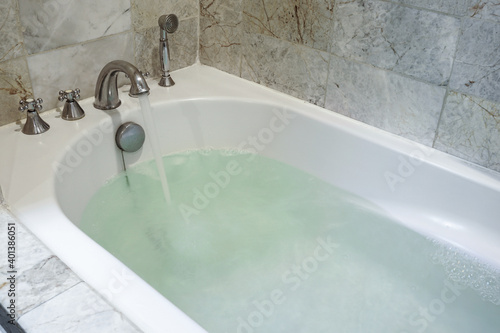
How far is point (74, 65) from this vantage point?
5.15ft

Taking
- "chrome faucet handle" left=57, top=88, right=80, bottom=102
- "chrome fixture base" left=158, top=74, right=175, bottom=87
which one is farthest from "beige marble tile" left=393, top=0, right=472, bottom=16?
"chrome faucet handle" left=57, top=88, right=80, bottom=102

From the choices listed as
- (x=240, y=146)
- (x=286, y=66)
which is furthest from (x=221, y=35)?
(x=240, y=146)

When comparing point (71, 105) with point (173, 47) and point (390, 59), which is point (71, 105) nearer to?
point (173, 47)

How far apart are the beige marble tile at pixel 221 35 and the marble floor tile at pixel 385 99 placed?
0.40 metres

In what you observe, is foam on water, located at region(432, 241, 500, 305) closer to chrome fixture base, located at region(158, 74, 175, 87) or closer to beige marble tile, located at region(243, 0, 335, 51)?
beige marble tile, located at region(243, 0, 335, 51)

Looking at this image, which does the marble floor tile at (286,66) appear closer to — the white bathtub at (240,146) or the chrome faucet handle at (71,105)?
the white bathtub at (240,146)

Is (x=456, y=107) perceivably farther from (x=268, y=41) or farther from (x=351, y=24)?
(x=268, y=41)

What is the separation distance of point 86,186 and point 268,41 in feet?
2.46

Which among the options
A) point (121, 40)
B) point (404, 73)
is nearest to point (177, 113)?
point (121, 40)

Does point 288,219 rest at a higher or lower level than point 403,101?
lower

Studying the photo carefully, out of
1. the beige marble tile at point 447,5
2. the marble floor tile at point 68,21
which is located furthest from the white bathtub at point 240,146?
the beige marble tile at point 447,5

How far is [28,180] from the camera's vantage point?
1.24 meters

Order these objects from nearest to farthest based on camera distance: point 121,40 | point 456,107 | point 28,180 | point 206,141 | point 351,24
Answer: point 28,180 < point 456,107 < point 351,24 < point 121,40 < point 206,141

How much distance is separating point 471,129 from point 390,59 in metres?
0.29
